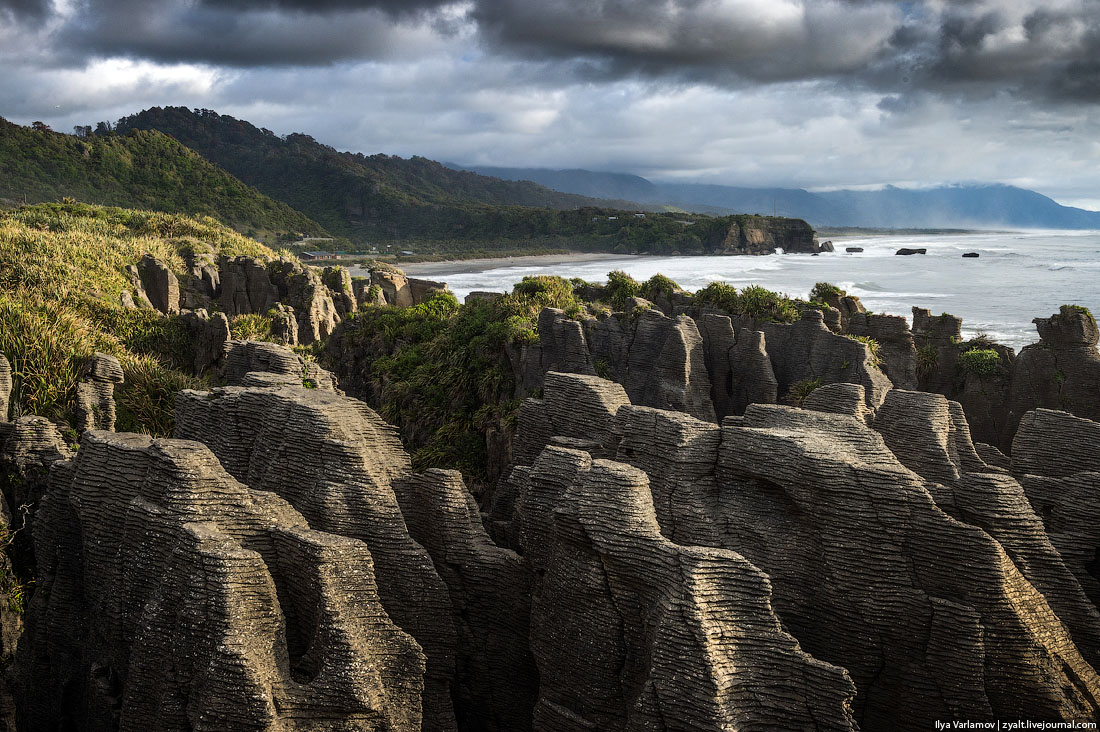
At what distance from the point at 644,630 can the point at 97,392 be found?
11.1 meters

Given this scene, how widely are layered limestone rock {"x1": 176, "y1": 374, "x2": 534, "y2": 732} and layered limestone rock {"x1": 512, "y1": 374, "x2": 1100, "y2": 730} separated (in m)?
1.22

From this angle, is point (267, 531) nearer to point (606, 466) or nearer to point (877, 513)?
point (606, 466)

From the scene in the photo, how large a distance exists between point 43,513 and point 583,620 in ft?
22.7

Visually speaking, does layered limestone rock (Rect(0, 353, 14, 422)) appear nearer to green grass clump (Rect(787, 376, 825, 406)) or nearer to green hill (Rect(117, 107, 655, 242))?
green grass clump (Rect(787, 376, 825, 406))

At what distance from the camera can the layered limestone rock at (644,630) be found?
23.1 ft

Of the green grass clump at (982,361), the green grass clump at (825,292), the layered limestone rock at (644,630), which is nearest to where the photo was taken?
the layered limestone rock at (644,630)

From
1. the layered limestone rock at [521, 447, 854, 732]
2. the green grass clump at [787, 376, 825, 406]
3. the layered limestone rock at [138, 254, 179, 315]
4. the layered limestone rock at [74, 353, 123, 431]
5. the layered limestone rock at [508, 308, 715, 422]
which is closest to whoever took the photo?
the layered limestone rock at [521, 447, 854, 732]

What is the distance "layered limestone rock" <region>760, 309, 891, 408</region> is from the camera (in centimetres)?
1658

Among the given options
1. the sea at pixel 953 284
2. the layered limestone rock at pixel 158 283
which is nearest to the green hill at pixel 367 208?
the sea at pixel 953 284

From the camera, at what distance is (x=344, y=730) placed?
7.49 meters

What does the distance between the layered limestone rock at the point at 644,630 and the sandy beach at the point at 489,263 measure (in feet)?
280

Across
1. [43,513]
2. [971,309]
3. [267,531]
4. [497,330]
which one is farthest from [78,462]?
[971,309]

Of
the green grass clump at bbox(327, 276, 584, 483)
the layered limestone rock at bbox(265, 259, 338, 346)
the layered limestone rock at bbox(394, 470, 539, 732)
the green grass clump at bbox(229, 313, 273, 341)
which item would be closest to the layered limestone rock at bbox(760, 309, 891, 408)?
the green grass clump at bbox(327, 276, 584, 483)

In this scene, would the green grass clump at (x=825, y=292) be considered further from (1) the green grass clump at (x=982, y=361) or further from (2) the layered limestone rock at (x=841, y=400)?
(2) the layered limestone rock at (x=841, y=400)
